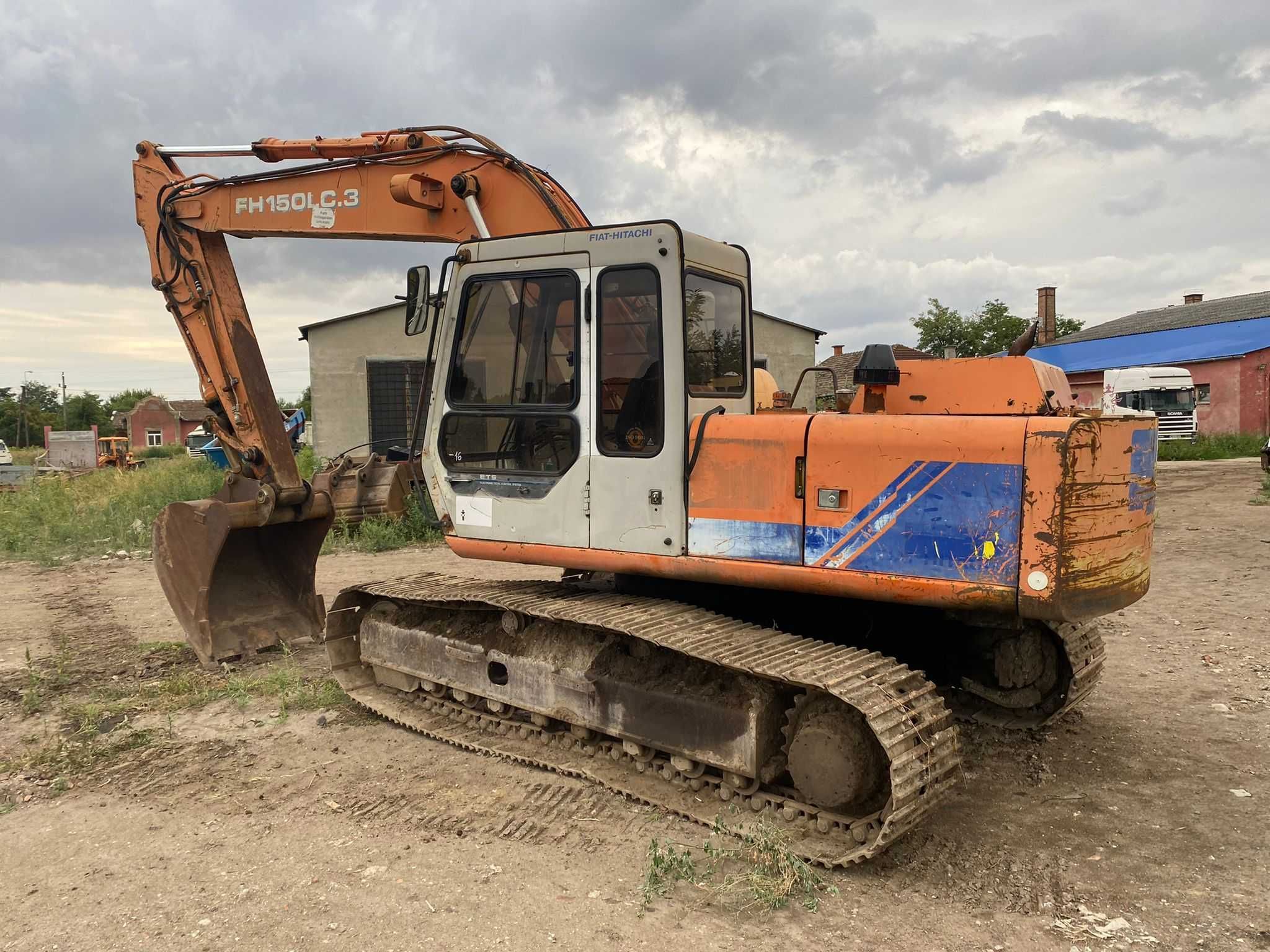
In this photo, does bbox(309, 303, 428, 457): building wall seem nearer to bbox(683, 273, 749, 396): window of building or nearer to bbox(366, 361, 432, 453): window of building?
bbox(366, 361, 432, 453): window of building

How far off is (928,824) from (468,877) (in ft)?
6.81

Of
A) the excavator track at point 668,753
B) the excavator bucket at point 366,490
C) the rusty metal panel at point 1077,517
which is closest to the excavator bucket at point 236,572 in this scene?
the excavator track at point 668,753

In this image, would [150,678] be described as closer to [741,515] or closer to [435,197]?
[435,197]

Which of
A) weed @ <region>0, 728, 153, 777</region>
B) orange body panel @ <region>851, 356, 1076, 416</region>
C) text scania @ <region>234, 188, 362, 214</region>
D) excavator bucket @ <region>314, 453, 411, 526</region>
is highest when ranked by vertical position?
text scania @ <region>234, 188, 362, 214</region>

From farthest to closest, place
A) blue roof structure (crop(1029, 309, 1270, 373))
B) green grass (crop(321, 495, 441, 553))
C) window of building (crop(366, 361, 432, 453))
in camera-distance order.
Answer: blue roof structure (crop(1029, 309, 1270, 373))
window of building (crop(366, 361, 432, 453))
green grass (crop(321, 495, 441, 553))

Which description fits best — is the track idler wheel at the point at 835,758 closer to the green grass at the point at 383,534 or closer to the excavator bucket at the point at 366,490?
the green grass at the point at 383,534

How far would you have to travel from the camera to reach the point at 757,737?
4160 mm

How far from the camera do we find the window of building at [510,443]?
4.79 metres

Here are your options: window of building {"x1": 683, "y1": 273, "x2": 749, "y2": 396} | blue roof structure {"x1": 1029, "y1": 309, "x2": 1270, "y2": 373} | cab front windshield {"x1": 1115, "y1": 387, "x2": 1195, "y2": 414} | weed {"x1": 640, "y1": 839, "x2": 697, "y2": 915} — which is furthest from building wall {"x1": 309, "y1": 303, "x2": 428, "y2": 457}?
cab front windshield {"x1": 1115, "y1": 387, "x2": 1195, "y2": 414}

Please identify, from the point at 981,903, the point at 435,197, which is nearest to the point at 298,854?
the point at 981,903

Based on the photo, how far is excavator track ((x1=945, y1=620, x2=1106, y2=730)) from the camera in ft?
16.9

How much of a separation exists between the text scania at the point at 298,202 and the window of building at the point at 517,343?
1.59 m

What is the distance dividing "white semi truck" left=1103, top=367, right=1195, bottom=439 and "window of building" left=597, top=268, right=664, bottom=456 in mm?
27608

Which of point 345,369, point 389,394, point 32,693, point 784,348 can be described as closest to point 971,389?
point 32,693
